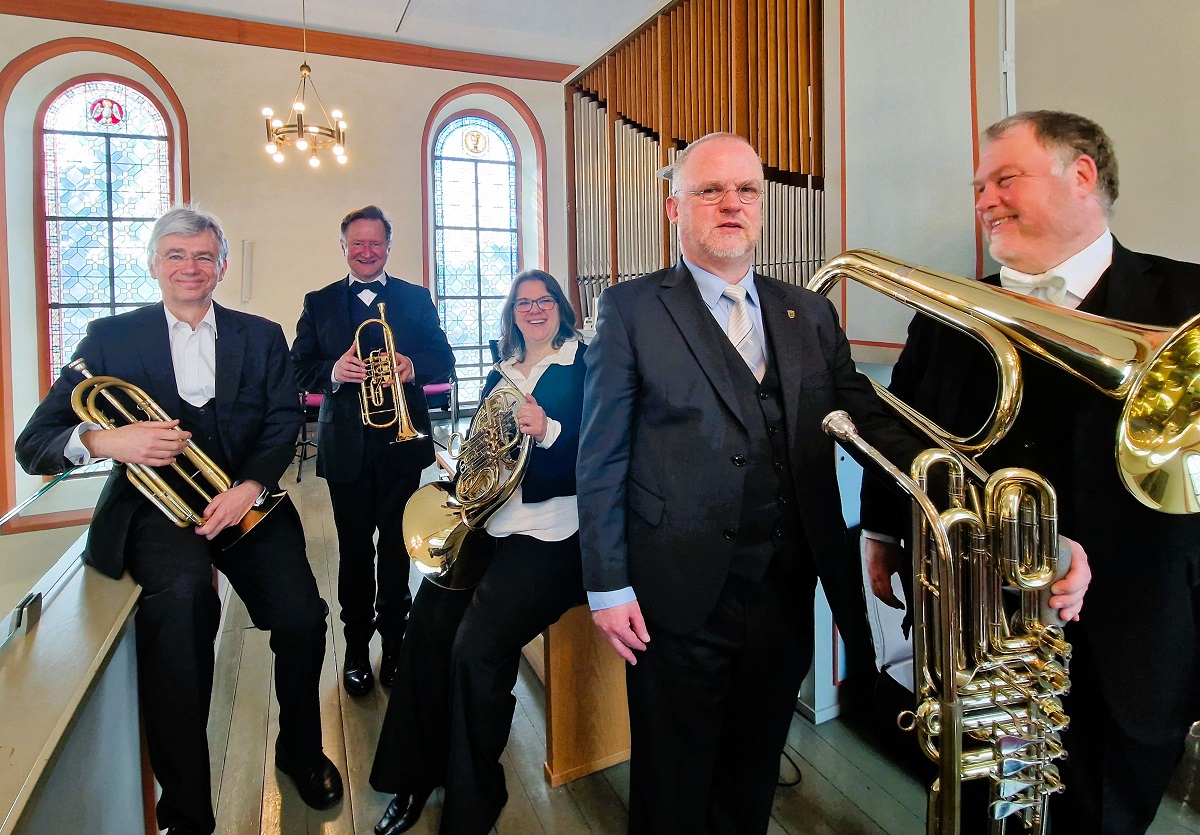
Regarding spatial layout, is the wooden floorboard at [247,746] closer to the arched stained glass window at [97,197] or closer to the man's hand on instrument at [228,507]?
the man's hand on instrument at [228,507]

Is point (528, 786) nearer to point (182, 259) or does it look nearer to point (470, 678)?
point (470, 678)

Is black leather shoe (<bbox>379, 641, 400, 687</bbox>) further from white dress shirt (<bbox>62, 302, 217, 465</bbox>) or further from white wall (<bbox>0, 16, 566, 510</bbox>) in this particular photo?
white wall (<bbox>0, 16, 566, 510</bbox>)

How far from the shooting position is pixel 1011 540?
40.4 inches

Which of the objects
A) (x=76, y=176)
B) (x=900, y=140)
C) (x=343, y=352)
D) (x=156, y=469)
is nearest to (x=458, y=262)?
(x=76, y=176)

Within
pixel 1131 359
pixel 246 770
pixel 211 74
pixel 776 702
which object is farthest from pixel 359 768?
pixel 211 74

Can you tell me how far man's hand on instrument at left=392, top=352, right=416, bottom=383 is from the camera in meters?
2.60

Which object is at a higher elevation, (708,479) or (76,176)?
(76,176)

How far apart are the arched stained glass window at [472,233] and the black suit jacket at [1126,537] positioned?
7.41 metres

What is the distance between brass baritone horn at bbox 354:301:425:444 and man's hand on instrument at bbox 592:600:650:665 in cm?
143

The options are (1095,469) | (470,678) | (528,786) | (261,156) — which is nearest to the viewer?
(1095,469)

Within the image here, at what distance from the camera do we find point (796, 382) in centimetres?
140

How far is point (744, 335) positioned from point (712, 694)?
0.78m

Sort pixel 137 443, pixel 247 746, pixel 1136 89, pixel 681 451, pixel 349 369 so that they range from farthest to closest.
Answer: pixel 349 369 < pixel 247 746 < pixel 137 443 < pixel 1136 89 < pixel 681 451

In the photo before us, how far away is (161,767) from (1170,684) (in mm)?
2204
